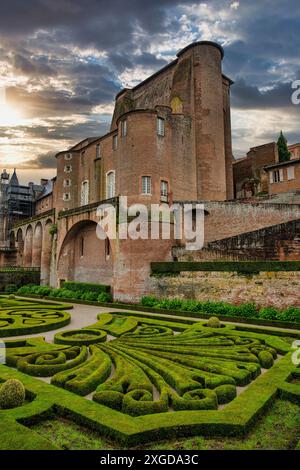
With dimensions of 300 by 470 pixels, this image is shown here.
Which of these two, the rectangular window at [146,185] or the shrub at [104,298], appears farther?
the rectangular window at [146,185]

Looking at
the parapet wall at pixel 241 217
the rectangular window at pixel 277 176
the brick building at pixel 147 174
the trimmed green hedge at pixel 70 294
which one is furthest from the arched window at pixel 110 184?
the rectangular window at pixel 277 176

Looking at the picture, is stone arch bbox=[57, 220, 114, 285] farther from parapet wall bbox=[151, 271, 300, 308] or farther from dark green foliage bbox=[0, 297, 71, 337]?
dark green foliage bbox=[0, 297, 71, 337]

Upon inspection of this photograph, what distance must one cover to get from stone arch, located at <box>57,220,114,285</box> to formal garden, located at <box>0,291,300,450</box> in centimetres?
1758

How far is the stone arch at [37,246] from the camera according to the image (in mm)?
40125

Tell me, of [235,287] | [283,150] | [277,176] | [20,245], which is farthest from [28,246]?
[283,150]

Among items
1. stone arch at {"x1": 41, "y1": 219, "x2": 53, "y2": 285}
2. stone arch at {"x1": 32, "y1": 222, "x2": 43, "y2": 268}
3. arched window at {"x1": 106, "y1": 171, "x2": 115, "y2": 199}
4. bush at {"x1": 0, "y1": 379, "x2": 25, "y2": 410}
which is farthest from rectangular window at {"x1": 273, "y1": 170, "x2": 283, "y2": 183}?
bush at {"x1": 0, "y1": 379, "x2": 25, "y2": 410}

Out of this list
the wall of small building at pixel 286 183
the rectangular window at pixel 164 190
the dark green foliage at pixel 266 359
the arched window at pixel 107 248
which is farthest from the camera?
the wall of small building at pixel 286 183

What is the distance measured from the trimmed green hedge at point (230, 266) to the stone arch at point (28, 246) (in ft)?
88.7

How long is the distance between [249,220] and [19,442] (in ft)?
70.1

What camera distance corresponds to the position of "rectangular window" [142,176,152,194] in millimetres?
23219

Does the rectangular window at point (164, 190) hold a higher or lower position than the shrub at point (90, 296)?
higher

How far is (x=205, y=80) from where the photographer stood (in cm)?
2959

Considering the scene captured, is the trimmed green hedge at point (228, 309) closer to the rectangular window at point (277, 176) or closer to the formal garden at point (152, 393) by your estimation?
the formal garden at point (152, 393)

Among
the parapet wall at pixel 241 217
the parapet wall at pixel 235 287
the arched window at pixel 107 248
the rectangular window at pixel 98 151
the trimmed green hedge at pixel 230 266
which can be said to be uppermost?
the rectangular window at pixel 98 151
